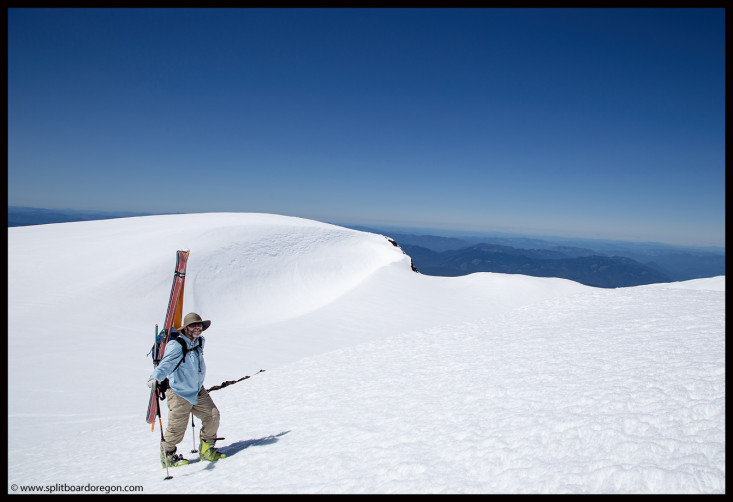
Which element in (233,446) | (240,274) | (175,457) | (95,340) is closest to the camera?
(175,457)

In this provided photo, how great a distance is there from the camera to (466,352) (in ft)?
36.7

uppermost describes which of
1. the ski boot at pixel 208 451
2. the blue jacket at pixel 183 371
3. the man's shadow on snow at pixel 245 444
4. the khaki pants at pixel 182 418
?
the blue jacket at pixel 183 371

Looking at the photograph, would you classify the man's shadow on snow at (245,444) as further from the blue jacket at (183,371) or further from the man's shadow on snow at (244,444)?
the blue jacket at (183,371)

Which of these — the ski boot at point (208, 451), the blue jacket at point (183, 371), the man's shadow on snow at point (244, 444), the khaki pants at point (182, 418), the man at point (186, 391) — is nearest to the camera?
the blue jacket at point (183, 371)

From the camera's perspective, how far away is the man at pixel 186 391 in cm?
627

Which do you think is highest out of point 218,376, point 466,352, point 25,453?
point 466,352

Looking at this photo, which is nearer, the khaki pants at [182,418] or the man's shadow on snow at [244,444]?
the khaki pants at [182,418]

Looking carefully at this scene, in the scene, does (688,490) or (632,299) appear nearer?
(688,490)

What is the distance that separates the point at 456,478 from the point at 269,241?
33.4 metres

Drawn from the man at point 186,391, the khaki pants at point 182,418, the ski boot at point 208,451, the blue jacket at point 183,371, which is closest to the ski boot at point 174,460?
the man at point 186,391

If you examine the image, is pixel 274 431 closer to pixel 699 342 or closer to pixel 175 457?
pixel 175 457

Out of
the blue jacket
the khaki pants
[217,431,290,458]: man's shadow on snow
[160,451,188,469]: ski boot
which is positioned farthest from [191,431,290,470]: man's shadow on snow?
the blue jacket

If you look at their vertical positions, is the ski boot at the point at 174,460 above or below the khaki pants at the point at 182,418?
below

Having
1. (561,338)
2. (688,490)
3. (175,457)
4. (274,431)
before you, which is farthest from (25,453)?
(561,338)
